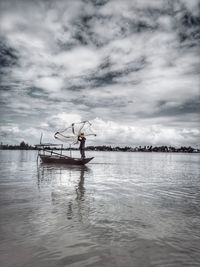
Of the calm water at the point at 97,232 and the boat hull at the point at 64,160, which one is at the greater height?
the boat hull at the point at 64,160

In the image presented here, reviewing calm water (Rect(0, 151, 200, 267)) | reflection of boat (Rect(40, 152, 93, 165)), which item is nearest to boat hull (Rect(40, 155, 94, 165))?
reflection of boat (Rect(40, 152, 93, 165))

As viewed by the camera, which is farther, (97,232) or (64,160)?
(64,160)

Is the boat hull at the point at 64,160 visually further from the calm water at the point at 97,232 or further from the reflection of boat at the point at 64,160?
the calm water at the point at 97,232

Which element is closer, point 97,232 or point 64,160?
point 97,232

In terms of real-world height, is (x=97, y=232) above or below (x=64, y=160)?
below

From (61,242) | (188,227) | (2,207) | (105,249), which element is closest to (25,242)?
(61,242)

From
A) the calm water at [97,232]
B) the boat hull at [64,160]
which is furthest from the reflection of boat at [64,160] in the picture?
the calm water at [97,232]

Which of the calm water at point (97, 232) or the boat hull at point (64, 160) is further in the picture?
the boat hull at point (64, 160)

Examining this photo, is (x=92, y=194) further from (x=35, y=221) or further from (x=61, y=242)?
(x=61, y=242)

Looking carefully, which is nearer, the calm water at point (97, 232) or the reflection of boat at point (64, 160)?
the calm water at point (97, 232)

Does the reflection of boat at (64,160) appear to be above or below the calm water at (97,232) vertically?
above

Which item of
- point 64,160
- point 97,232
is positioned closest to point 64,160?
point 64,160

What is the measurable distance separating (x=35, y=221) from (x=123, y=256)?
4.13 meters

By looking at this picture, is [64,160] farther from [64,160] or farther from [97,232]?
[97,232]
